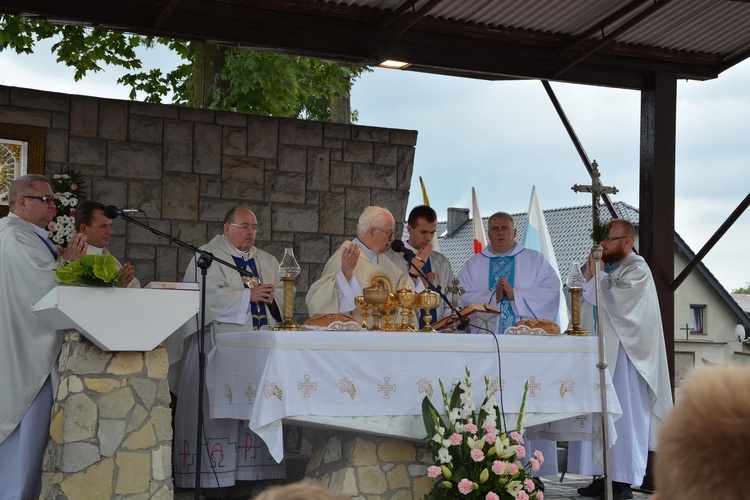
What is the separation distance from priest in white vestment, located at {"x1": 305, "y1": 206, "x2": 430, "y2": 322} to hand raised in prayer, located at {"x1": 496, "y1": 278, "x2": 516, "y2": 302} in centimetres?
55

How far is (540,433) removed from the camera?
19.5 ft

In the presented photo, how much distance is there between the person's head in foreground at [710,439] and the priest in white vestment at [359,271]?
450cm

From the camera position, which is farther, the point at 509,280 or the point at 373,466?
the point at 509,280

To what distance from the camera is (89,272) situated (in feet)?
Answer: 14.5

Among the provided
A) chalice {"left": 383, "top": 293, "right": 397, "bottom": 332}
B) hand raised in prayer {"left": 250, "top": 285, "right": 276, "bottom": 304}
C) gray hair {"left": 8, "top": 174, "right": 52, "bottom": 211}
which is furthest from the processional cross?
gray hair {"left": 8, "top": 174, "right": 52, "bottom": 211}

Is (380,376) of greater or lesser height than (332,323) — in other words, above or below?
below

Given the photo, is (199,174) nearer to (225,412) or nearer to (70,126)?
(70,126)

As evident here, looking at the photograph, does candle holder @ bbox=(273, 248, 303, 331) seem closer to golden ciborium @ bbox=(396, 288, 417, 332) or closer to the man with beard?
golden ciborium @ bbox=(396, 288, 417, 332)

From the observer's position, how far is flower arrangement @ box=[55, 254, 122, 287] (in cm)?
439

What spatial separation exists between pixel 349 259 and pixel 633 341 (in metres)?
2.27

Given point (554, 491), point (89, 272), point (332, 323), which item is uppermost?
point (89, 272)

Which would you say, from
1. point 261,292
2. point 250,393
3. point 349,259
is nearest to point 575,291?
point 349,259

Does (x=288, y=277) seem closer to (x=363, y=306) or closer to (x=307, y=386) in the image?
(x=363, y=306)

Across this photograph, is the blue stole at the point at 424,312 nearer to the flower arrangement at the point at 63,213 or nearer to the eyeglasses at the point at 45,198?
the flower arrangement at the point at 63,213
